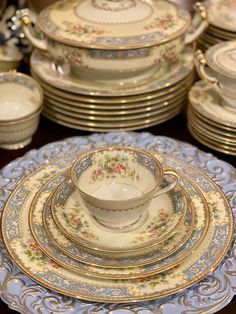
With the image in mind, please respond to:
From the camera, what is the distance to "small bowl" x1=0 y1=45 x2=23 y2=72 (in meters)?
0.91

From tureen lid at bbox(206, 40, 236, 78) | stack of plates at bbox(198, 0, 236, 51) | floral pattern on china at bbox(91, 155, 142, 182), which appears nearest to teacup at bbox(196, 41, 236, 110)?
tureen lid at bbox(206, 40, 236, 78)

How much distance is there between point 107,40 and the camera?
76 centimetres

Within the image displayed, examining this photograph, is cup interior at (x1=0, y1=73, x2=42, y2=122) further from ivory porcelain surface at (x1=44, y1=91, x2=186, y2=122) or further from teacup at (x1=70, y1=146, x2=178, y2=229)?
teacup at (x1=70, y1=146, x2=178, y2=229)

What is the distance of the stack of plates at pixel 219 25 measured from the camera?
917mm

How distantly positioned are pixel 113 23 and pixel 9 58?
0.68 feet

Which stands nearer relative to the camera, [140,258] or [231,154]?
[140,258]

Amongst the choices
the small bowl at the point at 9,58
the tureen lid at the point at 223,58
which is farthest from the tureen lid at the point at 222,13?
the small bowl at the point at 9,58

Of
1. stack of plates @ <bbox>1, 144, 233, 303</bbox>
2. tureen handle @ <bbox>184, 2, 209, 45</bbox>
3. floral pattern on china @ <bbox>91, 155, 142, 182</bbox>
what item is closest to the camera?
stack of plates @ <bbox>1, 144, 233, 303</bbox>

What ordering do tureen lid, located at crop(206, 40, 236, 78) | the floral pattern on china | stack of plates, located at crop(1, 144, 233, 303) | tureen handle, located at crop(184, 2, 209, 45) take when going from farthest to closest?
tureen handle, located at crop(184, 2, 209, 45) → tureen lid, located at crop(206, 40, 236, 78) → the floral pattern on china → stack of plates, located at crop(1, 144, 233, 303)

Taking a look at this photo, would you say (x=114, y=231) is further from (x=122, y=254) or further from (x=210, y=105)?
(x=210, y=105)

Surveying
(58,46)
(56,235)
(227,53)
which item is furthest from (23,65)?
(56,235)

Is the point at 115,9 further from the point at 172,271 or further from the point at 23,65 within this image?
the point at 172,271

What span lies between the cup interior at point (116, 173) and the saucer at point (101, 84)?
0.58 ft

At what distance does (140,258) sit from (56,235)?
0.09 meters
